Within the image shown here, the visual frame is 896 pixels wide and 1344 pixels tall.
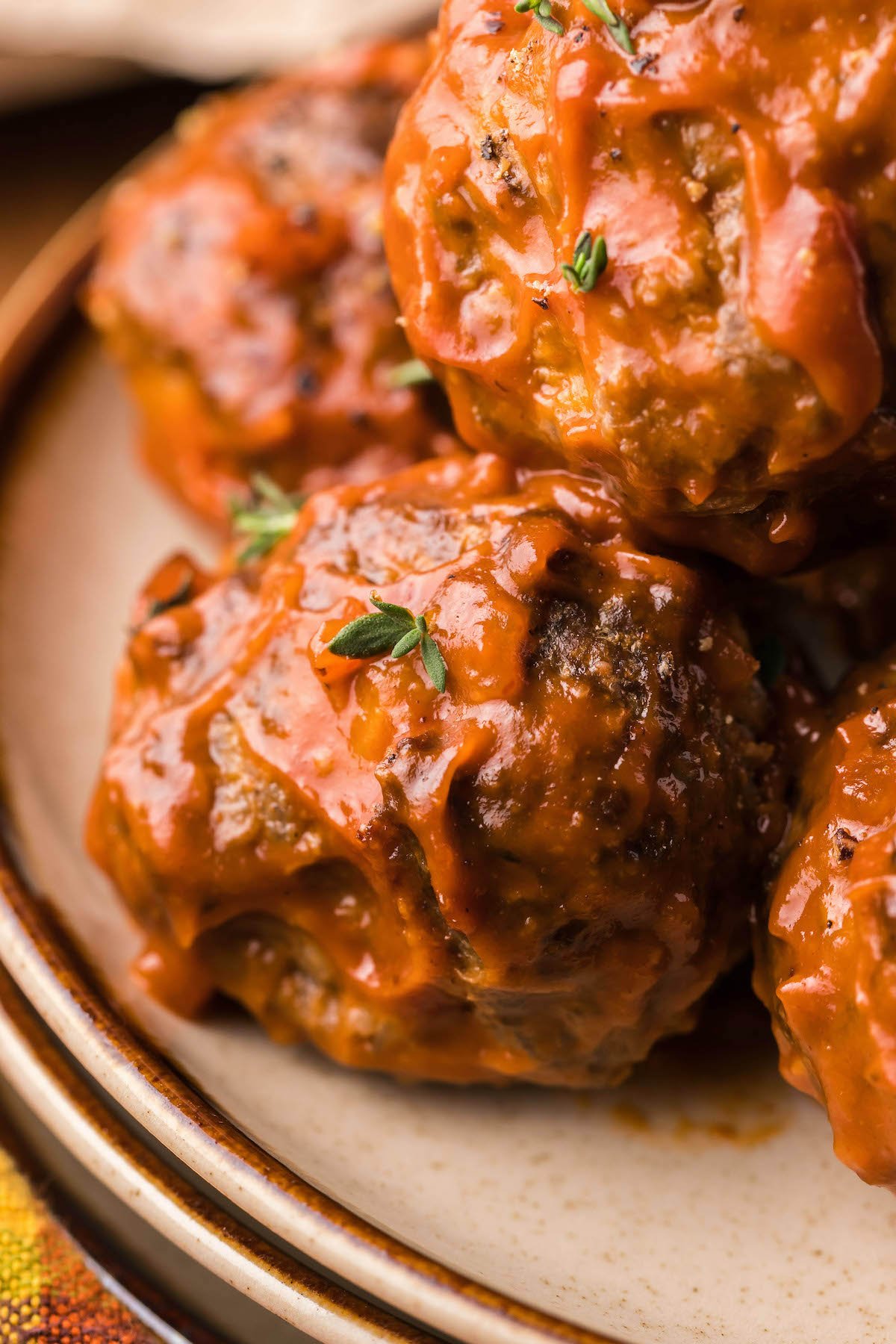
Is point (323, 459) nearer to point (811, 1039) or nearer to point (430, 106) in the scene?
point (430, 106)

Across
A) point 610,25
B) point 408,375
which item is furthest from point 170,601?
point 610,25

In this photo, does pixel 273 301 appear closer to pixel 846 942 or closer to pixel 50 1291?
pixel 846 942

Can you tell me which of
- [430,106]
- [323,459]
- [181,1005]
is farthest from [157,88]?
[181,1005]

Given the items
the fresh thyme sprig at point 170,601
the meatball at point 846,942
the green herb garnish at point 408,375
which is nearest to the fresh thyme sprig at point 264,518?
the fresh thyme sprig at point 170,601

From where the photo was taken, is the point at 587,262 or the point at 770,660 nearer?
the point at 587,262

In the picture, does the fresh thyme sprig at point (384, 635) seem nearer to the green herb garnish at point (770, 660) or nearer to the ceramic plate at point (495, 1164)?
the green herb garnish at point (770, 660)

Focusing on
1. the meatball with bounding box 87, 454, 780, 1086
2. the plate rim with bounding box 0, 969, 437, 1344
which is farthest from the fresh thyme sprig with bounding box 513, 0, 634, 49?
the plate rim with bounding box 0, 969, 437, 1344
